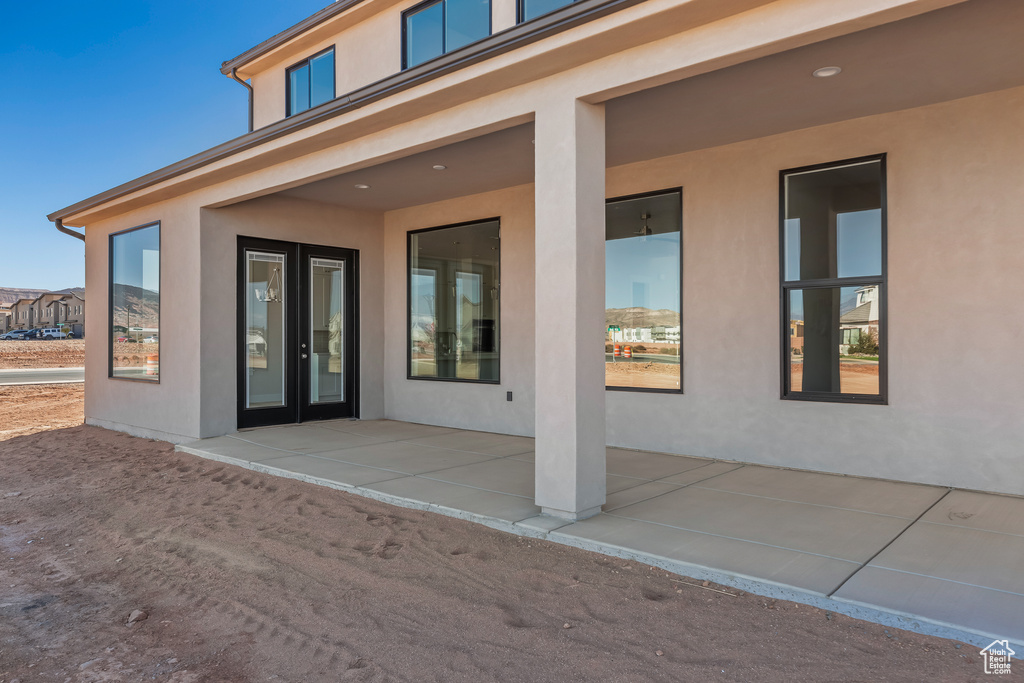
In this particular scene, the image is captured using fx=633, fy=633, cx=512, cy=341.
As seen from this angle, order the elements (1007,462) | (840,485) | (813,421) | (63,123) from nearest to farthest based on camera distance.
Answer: (1007,462) → (840,485) → (813,421) → (63,123)

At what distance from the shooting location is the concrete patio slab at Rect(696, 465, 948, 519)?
4520 millimetres

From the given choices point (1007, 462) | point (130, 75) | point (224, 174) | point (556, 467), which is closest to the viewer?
point (556, 467)

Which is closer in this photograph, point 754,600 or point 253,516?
point 754,600

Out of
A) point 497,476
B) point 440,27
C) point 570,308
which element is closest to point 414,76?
point 570,308

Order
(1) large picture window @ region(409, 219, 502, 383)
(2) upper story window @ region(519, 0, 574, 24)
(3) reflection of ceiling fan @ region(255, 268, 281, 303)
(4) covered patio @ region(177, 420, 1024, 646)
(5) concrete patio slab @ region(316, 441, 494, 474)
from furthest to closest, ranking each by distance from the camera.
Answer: (3) reflection of ceiling fan @ region(255, 268, 281, 303)
(1) large picture window @ region(409, 219, 502, 383)
(2) upper story window @ region(519, 0, 574, 24)
(5) concrete patio slab @ region(316, 441, 494, 474)
(4) covered patio @ region(177, 420, 1024, 646)

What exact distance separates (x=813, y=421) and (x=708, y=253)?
1.87m

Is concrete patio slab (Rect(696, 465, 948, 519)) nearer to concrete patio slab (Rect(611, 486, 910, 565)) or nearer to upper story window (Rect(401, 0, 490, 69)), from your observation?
concrete patio slab (Rect(611, 486, 910, 565))

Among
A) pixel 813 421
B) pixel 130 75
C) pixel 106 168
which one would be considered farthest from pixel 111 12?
pixel 813 421

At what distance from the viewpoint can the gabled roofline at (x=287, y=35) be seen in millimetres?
8695

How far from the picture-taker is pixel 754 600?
3062 millimetres

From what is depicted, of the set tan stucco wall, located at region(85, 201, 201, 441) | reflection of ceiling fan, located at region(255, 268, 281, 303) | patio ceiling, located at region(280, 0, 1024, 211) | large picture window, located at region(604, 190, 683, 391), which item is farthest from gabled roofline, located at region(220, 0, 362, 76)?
large picture window, located at region(604, 190, 683, 391)

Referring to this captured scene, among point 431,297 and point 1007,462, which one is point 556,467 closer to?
point 1007,462

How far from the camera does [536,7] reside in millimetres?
6648

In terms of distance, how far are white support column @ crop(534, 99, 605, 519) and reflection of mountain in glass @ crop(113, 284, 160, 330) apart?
6266 millimetres
